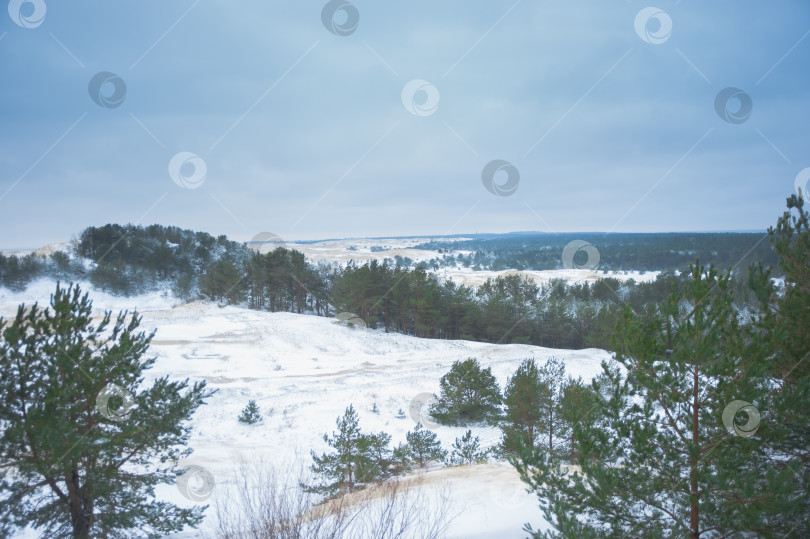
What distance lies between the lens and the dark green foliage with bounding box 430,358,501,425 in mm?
22938

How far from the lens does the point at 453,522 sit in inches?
322

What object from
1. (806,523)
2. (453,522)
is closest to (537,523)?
(453,522)

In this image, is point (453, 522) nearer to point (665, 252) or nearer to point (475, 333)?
point (475, 333)

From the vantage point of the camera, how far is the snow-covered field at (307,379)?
10430 mm

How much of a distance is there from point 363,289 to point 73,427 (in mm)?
37739

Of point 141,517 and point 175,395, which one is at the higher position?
point 175,395

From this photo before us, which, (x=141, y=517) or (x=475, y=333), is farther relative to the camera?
(x=475, y=333)

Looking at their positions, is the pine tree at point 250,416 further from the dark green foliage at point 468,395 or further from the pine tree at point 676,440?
the pine tree at point 676,440

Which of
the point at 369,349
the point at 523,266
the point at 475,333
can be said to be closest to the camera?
the point at 369,349

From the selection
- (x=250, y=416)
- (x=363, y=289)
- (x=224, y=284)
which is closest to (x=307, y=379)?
(x=250, y=416)

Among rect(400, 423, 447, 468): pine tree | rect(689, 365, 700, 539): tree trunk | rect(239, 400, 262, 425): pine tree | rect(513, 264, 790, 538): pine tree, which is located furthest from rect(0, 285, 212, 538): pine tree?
rect(239, 400, 262, 425): pine tree

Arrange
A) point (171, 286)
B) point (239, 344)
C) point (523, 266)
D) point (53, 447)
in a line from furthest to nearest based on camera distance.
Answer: point (523, 266) → point (171, 286) → point (239, 344) → point (53, 447)

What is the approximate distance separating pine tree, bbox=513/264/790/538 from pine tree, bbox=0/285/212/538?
25.3 feet

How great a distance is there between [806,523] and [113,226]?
90.2 meters
